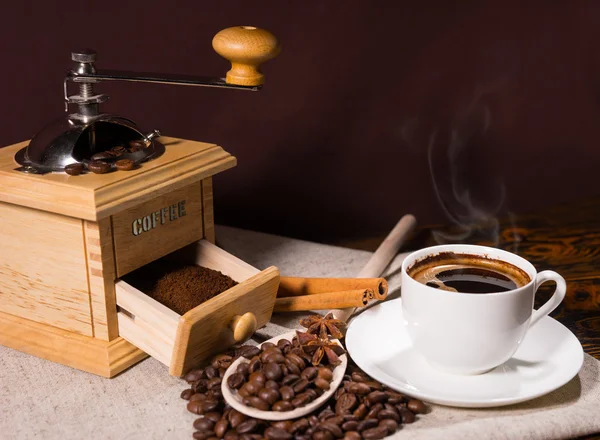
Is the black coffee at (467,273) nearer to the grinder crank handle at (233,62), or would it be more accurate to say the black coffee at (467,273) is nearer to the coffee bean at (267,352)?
the coffee bean at (267,352)

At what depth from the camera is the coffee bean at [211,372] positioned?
1.40m

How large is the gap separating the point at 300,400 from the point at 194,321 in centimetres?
22

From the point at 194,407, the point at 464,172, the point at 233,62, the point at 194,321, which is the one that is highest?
the point at 233,62

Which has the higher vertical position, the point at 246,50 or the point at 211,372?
the point at 246,50

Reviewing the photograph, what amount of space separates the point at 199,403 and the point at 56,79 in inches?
56.4

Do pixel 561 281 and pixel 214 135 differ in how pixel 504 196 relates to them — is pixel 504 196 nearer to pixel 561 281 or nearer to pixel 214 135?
pixel 214 135

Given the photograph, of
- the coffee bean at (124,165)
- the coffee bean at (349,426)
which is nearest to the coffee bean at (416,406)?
the coffee bean at (349,426)

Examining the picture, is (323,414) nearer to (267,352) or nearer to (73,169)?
(267,352)

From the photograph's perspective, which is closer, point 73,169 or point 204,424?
point 204,424

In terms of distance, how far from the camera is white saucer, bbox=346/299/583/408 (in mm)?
1324

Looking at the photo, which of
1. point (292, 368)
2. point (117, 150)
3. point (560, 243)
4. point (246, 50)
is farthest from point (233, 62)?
point (560, 243)

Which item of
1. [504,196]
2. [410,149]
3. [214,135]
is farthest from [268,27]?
Answer: [504,196]

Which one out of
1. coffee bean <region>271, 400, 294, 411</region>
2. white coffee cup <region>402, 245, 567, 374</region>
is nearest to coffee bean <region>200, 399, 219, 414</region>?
coffee bean <region>271, 400, 294, 411</region>

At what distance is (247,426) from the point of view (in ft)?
4.18
